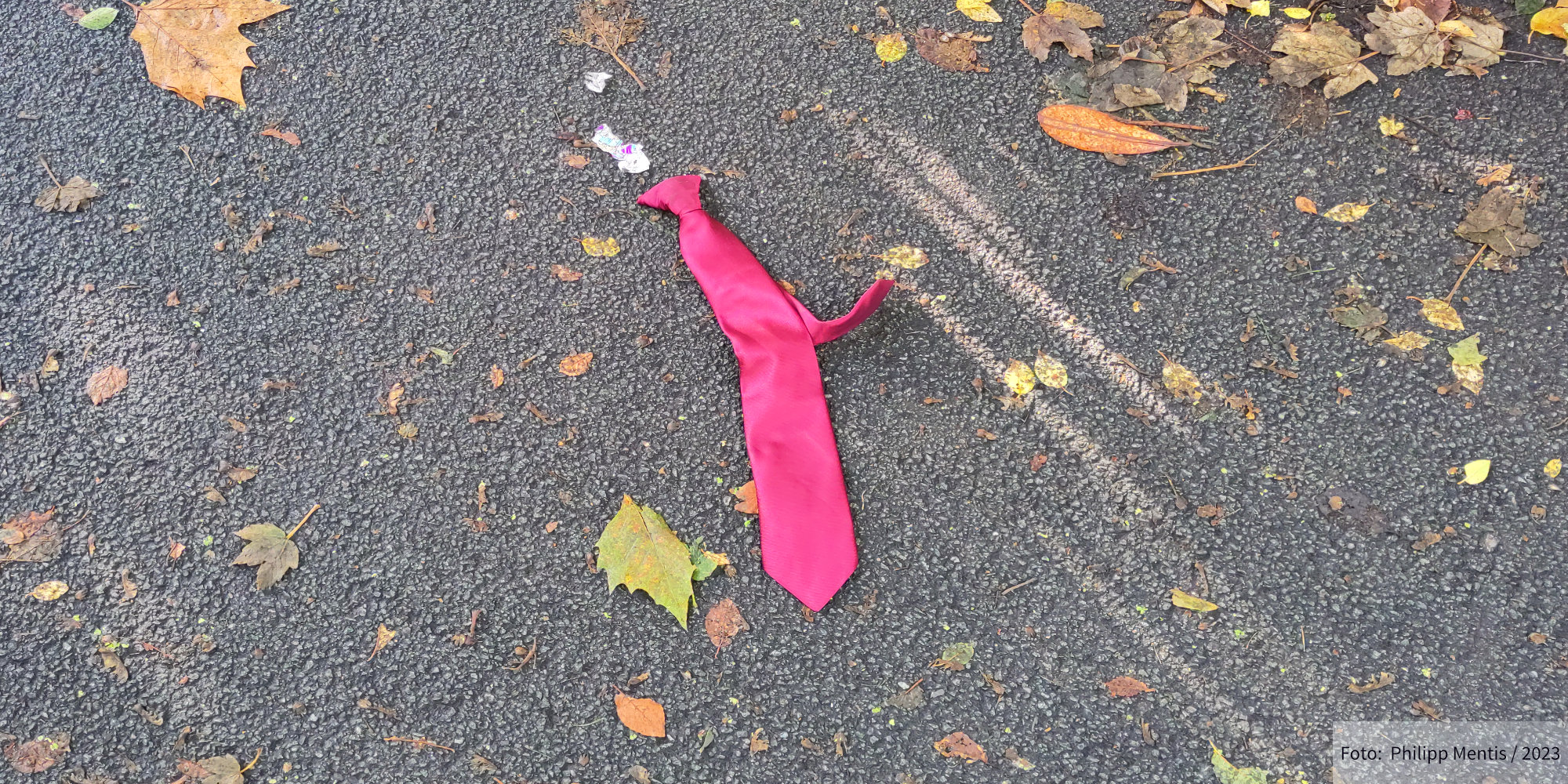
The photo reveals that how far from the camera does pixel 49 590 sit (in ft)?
6.42

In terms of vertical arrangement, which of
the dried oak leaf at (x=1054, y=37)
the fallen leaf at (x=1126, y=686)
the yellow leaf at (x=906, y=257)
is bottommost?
the fallen leaf at (x=1126, y=686)

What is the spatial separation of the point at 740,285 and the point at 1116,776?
4.27 feet

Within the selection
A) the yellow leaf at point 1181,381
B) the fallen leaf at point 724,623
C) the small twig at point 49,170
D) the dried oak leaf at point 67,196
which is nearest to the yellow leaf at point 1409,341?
the yellow leaf at point 1181,381

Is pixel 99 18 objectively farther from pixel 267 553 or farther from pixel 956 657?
pixel 956 657

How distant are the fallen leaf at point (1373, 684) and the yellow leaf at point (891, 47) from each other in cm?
182

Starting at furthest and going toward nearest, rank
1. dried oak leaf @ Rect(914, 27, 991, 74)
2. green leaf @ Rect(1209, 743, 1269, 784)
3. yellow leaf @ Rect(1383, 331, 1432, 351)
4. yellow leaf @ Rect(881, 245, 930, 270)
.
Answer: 1. dried oak leaf @ Rect(914, 27, 991, 74)
2. yellow leaf @ Rect(881, 245, 930, 270)
3. yellow leaf @ Rect(1383, 331, 1432, 351)
4. green leaf @ Rect(1209, 743, 1269, 784)

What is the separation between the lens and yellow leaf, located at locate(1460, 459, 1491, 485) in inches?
79.1

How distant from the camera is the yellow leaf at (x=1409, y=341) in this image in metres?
2.13

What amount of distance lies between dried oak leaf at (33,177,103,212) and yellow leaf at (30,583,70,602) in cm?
95

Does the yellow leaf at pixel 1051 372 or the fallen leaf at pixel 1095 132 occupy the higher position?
the fallen leaf at pixel 1095 132

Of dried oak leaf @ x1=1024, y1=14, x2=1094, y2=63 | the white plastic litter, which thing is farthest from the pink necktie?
dried oak leaf @ x1=1024, y1=14, x2=1094, y2=63

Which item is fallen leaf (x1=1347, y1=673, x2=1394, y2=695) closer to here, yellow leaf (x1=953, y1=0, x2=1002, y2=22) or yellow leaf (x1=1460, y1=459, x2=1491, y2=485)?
yellow leaf (x1=1460, y1=459, x2=1491, y2=485)

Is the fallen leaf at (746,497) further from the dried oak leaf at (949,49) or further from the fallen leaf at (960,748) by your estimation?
the dried oak leaf at (949,49)

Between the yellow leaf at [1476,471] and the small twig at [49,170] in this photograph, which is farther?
the small twig at [49,170]
